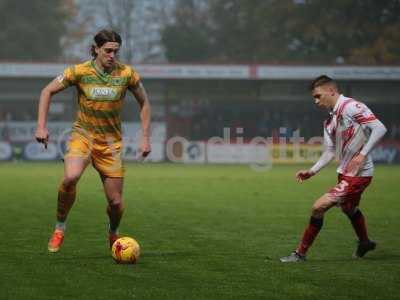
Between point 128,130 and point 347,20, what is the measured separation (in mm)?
22493

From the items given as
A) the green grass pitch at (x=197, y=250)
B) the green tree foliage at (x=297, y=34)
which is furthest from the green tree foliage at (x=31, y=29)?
the green grass pitch at (x=197, y=250)

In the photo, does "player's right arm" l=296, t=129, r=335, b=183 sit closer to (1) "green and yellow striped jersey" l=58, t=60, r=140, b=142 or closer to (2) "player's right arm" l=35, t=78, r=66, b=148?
(1) "green and yellow striped jersey" l=58, t=60, r=140, b=142

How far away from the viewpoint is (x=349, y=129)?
10.3m

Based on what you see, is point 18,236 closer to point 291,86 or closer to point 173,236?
point 173,236

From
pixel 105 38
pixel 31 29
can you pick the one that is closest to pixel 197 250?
pixel 105 38

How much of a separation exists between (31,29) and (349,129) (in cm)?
5885

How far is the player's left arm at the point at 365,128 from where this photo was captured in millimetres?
10055

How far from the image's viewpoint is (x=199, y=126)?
4812cm

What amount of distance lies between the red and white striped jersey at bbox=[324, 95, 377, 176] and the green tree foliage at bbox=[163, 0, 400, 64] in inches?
1940

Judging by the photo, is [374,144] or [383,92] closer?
[374,144]

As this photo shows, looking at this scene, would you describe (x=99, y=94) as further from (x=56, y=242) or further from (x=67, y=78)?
(x=56, y=242)

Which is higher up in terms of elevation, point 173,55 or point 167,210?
point 173,55

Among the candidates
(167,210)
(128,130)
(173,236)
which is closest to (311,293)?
(173,236)

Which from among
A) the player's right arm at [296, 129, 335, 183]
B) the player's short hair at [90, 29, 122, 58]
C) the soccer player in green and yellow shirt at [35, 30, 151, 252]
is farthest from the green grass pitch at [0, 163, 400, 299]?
the player's short hair at [90, 29, 122, 58]
